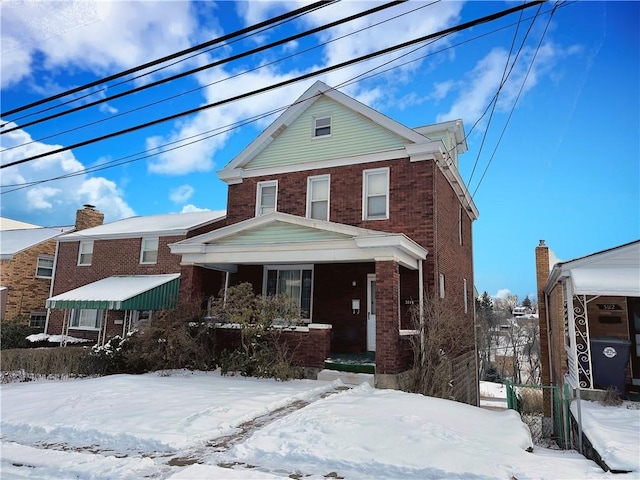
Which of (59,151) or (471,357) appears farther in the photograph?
(471,357)

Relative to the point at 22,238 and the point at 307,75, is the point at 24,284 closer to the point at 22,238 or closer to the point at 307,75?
the point at 22,238

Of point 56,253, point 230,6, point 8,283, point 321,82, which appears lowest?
point 8,283

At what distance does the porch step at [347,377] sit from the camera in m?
10.3

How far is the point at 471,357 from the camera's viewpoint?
54.4ft

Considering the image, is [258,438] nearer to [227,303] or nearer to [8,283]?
[227,303]

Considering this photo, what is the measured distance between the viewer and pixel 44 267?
24.0 m

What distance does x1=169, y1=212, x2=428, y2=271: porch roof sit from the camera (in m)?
10.8

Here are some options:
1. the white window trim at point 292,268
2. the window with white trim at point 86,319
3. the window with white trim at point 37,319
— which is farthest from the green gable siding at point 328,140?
the window with white trim at point 37,319

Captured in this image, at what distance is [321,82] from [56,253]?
17.4 metres

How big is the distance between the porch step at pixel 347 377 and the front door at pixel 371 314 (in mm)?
2936

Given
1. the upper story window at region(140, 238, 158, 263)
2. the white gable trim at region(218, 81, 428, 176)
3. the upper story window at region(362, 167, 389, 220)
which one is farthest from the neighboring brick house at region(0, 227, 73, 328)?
the upper story window at region(362, 167, 389, 220)

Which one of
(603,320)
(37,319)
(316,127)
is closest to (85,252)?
(37,319)

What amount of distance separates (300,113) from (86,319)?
1481cm

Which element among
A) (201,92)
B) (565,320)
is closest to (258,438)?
(201,92)
